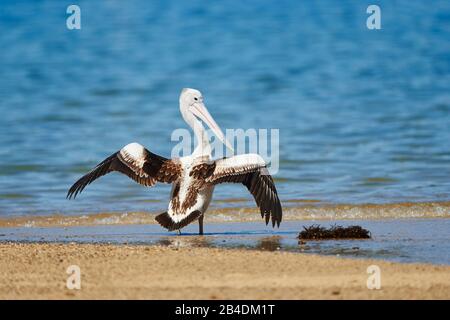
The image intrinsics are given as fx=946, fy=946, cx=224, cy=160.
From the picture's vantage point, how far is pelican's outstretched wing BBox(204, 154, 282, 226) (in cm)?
899

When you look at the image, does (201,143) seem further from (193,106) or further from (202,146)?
(193,106)

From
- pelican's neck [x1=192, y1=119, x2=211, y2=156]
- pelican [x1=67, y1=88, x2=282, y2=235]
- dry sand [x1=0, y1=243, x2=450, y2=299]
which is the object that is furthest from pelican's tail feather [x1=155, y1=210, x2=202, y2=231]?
dry sand [x1=0, y1=243, x2=450, y2=299]

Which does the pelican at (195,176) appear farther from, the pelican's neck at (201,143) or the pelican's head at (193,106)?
the pelican's head at (193,106)

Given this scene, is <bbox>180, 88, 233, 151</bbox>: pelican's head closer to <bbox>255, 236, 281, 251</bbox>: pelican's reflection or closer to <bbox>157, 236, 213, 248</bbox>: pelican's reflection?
<bbox>157, 236, 213, 248</bbox>: pelican's reflection

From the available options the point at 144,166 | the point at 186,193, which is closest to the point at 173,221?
the point at 186,193

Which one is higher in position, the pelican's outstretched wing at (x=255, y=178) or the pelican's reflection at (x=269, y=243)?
the pelican's outstretched wing at (x=255, y=178)

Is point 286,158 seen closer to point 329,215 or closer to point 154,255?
point 329,215

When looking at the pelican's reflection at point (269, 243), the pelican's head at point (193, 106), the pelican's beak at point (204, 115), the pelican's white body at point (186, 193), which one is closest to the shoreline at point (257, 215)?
the pelican's beak at point (204, 115)

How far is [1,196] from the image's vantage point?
12883 mm

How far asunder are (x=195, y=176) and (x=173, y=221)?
1.64 ft

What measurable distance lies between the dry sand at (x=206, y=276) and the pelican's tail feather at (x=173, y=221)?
54.4 inches

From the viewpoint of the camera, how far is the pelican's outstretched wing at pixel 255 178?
8.99 m
